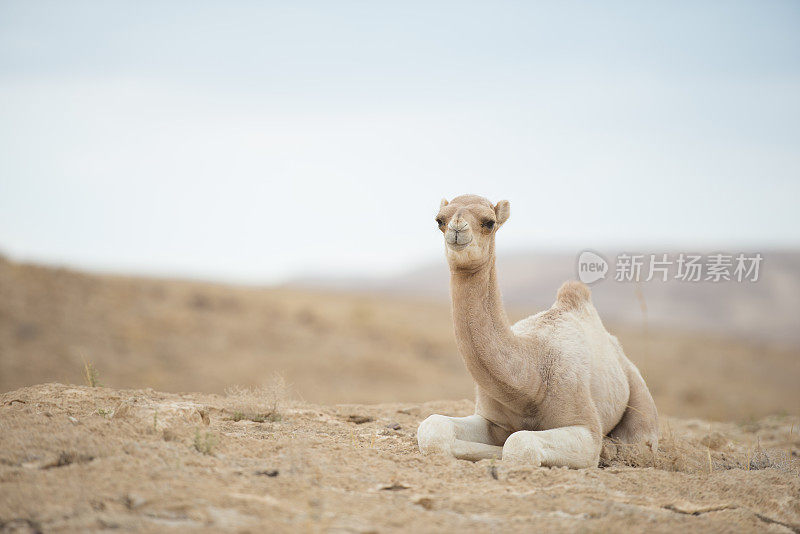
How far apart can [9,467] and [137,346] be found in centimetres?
2060

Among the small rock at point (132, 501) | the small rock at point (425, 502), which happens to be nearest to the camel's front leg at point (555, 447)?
the small rock at point (425, 502)

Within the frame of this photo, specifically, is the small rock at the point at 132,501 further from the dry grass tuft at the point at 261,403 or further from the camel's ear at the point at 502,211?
the camel's ear at the point at 502,211

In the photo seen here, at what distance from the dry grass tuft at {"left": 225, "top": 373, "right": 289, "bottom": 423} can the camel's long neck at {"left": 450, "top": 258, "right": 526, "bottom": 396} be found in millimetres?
2665

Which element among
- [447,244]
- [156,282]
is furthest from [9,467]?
[156,282]

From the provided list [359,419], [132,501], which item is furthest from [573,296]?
[132,501]

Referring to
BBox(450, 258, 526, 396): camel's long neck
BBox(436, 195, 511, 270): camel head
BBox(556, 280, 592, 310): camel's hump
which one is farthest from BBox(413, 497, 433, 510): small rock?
BBox(556, 280, 592, 310): camel's hump

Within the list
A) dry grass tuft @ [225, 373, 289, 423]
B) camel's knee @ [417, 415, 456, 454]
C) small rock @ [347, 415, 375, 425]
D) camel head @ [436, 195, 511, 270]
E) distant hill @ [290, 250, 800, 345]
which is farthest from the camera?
distant hill @ [290, 250, 800, 345]

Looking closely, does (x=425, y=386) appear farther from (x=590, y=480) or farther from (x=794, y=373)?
(x=794, y=373)

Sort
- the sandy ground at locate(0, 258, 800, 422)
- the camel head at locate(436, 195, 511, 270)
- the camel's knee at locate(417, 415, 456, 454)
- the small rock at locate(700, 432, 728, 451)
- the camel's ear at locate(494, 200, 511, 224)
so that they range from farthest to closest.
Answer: the sandy ground at locate(0, 258, 800, 422) < the small rock at locate(700, 432, 728, 451) < the camel's ear at locate(494, 200, 511, 224) < the camel's knee at locate(417, 415, 456, 454) < the camel head at locate(436, 195, 511, 270)

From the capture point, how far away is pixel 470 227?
250 inches

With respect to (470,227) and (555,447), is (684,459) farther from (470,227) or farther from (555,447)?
(470,227)

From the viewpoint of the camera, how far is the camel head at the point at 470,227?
248 inches

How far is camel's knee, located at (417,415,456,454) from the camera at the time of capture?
674 centimetres

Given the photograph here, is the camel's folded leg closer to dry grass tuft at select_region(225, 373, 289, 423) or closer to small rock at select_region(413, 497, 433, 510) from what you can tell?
small rock at select_region(413, 497, 433, 510)
